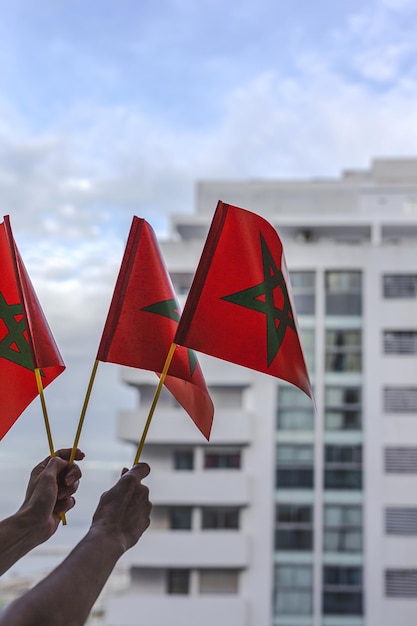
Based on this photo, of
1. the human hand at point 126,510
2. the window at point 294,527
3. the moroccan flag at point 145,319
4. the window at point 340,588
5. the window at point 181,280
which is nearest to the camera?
the human hand at point 126,510

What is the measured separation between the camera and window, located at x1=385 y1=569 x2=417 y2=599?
305 inches

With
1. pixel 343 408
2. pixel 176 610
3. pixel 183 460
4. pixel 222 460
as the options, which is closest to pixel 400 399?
pixel 343 408

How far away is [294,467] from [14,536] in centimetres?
769

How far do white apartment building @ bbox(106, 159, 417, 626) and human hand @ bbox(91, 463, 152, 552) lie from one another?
23.6ft

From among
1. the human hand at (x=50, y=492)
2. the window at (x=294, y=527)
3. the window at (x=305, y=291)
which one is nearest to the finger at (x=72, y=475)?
the human hand at (x=50, y=492)

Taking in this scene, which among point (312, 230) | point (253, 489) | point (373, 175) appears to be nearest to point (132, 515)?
point (253, 489)

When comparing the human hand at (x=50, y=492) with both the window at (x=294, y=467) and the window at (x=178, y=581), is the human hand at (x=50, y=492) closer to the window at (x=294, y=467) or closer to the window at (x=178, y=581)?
the window at (x=294, y=467)

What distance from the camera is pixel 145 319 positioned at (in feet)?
2.63

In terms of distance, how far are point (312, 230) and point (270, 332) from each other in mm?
8162

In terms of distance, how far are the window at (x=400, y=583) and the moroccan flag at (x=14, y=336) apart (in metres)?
7.50

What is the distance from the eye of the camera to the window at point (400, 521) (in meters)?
7.85

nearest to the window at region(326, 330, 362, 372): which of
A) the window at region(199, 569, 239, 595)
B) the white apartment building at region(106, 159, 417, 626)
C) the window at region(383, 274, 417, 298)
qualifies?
the white apartment building at region(106, 159, 417, 626)

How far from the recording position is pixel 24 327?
0.84 m

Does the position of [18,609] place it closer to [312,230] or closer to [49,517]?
[49,517]
